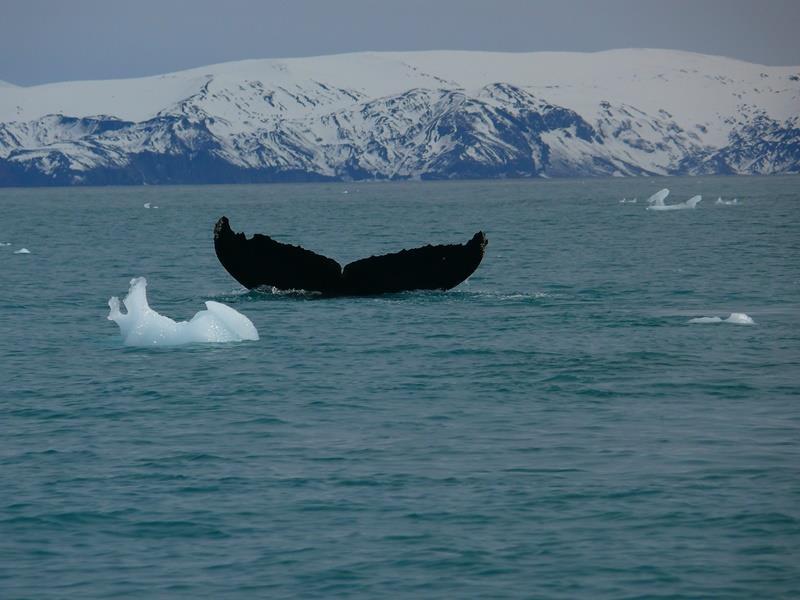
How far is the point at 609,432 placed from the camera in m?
23.7

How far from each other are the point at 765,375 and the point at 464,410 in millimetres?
6619

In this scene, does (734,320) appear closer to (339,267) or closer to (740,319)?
(740,319)

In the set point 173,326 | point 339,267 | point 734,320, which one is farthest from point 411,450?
point 339,267

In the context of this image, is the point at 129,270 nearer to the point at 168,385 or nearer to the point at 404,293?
the point at 404,293

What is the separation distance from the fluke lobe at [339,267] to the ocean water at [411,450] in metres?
0.61

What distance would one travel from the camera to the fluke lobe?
1647 inches

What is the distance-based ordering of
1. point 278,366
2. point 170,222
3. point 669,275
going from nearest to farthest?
point 278,366 → point 669,275 → point 170,222

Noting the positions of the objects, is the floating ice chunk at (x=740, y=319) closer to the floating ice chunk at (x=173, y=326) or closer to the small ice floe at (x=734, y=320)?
the small ice floe at (x=734, y=320)

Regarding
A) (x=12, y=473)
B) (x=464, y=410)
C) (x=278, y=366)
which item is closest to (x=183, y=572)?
(x=12, y=473)

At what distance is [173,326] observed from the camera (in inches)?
1352

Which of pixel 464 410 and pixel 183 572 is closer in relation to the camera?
pixel 183 572

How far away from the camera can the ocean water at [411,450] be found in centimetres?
1695

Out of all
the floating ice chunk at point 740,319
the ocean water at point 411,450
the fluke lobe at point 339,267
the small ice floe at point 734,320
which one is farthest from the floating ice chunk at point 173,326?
the floating ice chunk at point 740,319

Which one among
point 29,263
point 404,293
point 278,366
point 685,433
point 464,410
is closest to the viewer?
point 685,433
